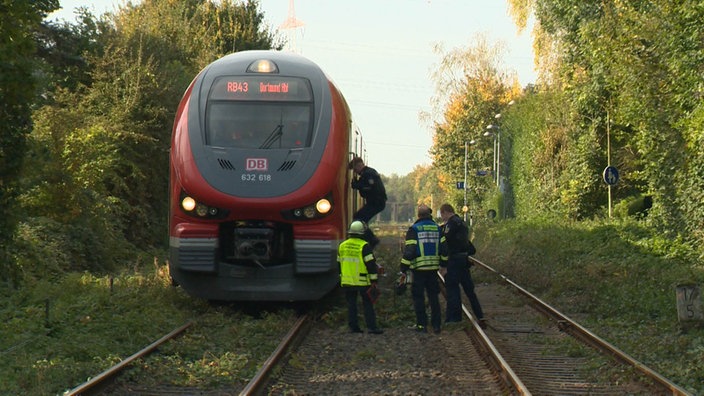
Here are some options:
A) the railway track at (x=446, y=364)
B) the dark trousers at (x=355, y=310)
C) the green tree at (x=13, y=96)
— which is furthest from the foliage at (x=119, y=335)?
the green tree at (x=13, y=96)

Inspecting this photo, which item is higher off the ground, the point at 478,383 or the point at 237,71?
the point at 237,71

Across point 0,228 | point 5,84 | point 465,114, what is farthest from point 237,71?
point 465,114

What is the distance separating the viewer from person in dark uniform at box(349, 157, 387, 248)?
1447 centimetres

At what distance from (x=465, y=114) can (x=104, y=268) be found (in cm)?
4378

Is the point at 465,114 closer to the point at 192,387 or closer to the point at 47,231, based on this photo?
the point at 47,231

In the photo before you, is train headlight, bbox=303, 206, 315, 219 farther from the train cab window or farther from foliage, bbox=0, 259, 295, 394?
foliage, bbox=0, 259, 295, 394

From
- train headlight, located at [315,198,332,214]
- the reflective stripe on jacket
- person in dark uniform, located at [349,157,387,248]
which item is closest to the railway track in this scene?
the reflective stripe on jacket

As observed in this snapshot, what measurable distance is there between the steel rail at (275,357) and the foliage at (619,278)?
12.6 feet

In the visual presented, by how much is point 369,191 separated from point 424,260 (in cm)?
248

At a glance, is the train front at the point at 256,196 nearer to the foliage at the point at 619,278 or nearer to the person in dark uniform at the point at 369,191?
the person in dark uniform at the point at 369,191

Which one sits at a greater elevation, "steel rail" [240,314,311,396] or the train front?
the train front

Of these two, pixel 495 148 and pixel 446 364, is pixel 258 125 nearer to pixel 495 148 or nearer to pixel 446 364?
pixel 446 364

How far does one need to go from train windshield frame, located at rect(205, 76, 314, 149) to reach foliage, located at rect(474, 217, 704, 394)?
4.95 meters

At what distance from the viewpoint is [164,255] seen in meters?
25.2
